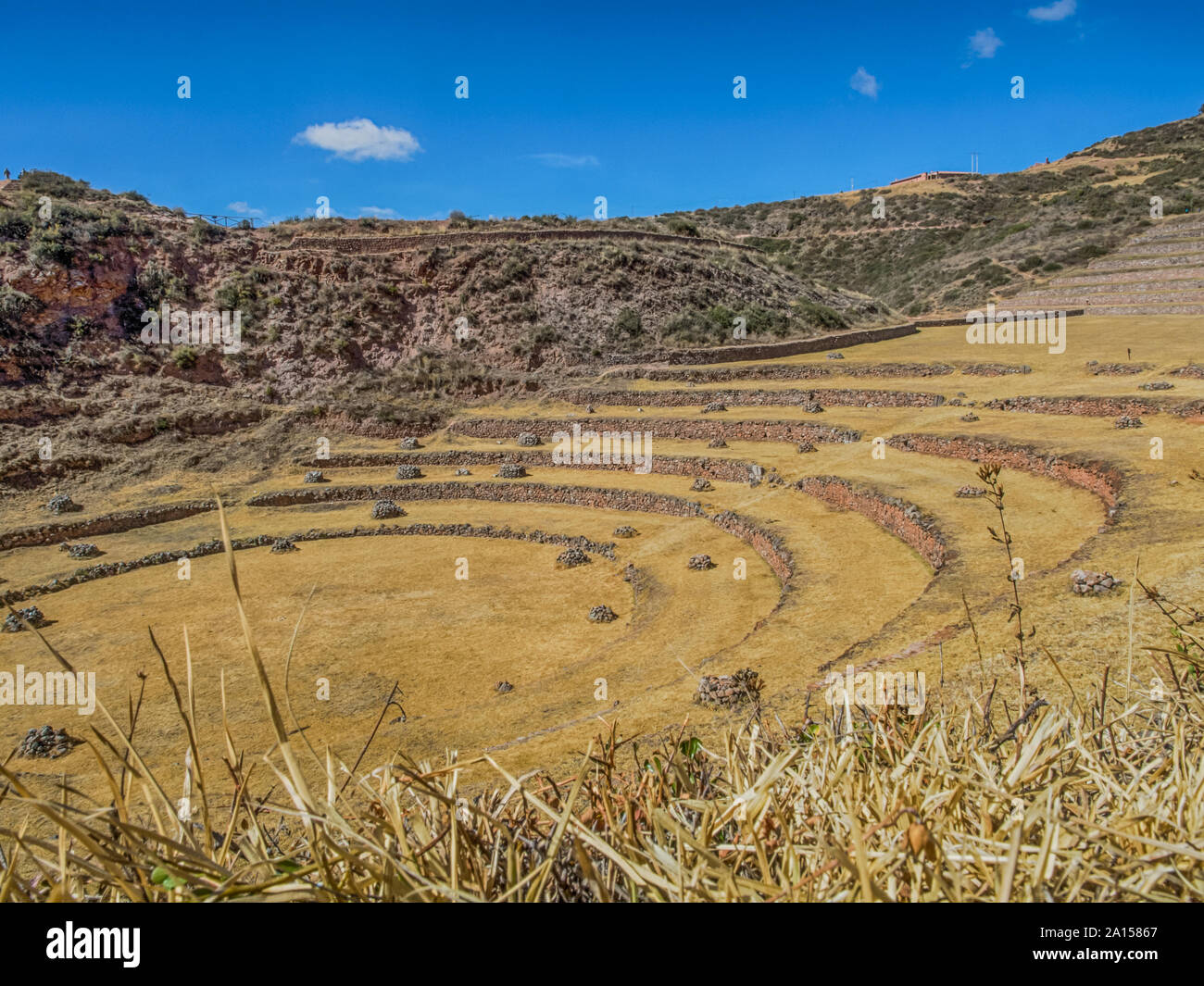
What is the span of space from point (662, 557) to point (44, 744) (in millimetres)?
12966

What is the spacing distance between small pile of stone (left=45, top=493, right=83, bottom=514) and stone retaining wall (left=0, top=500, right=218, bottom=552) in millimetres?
2109

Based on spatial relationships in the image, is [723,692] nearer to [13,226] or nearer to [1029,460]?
[1029,460]

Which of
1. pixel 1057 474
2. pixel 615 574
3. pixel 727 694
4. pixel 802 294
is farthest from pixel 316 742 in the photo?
pixel 802 294

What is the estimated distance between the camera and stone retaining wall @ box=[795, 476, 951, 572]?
1436 cm

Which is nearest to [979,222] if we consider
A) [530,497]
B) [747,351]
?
[747,351]

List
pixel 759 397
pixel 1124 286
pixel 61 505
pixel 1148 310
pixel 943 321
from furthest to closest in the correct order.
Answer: pixel 943 321 < pixel 1124 286 < pixel 1148 310 < pixel 759 397 < pixel 61 505

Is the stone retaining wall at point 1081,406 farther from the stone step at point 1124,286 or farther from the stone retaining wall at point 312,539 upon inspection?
the stone step at point 1124,286

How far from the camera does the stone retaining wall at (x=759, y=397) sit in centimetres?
2828

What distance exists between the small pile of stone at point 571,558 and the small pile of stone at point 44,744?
11.5m

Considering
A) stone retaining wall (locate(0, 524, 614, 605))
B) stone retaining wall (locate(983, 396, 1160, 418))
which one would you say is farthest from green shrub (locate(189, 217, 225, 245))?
stone retaining wall (locate(983, 396, 1160, 418))

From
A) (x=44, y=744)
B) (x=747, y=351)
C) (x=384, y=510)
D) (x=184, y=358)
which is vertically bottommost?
(x=44, y=744)

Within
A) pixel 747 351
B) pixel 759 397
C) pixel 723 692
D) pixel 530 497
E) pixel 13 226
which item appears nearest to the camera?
pixel 723 692

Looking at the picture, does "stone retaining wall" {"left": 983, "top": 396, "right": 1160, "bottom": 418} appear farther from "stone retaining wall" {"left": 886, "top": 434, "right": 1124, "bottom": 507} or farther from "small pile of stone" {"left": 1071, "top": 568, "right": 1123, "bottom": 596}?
"small pile of stone" {"left": 1071, "top": 568, "right": 1123, "bottom": 596}

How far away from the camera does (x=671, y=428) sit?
102ft
